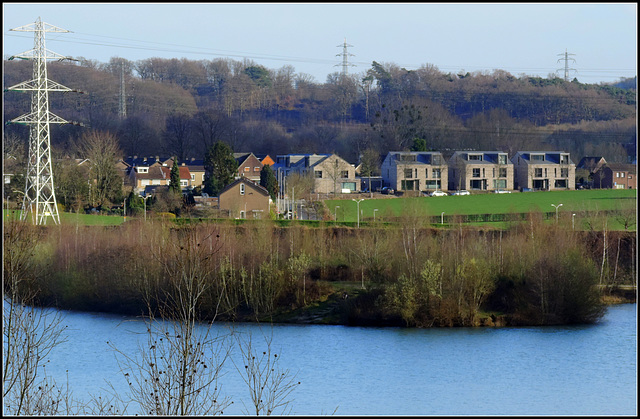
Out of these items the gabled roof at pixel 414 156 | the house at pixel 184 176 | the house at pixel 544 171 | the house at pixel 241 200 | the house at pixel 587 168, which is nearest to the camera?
the house at pixel 241 200

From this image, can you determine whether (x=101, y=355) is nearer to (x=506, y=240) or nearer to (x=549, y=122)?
(x=506, y=240)

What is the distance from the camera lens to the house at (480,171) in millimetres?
51844

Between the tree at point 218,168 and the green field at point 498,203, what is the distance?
17.3ft

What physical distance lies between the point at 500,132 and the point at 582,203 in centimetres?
2417

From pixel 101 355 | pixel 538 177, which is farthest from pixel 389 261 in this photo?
pixel 538 177

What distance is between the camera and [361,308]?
71.9 feet

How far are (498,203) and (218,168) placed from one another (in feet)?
47.6

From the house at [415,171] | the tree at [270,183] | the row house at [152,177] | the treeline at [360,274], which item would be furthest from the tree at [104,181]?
the house at [415,171]

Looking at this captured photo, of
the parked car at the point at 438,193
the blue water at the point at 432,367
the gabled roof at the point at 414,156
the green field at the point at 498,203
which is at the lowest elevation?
the blue water at the point at 432,367

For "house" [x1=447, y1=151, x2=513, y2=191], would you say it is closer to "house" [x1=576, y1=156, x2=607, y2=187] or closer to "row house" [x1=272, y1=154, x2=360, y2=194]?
"house" [x1=576, y1=156, x2=607, y2=187]

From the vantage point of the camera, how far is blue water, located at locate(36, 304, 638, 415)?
14.3 metres

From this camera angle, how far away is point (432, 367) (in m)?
17.1

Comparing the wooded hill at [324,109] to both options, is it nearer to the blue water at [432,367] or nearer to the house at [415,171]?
the house at [415,171]

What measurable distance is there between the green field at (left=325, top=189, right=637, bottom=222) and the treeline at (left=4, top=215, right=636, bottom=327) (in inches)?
377
